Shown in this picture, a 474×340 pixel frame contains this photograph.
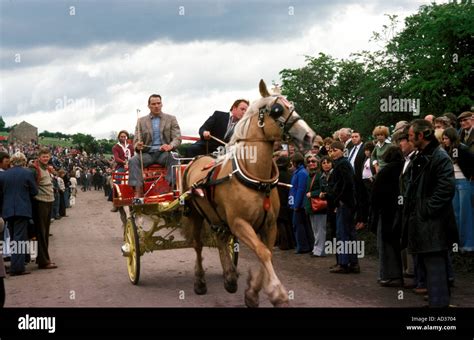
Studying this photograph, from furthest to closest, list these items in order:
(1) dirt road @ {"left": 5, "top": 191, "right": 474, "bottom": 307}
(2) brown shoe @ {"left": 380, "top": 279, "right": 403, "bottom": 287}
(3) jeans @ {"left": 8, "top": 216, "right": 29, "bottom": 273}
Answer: (3) jeans @ {"left": 8, "top": 216, "right": 29, "bottom": 273}
(2) brown shoe @ {"left": 380, "top": 279, "right": 403, "bottom": 287}
(1) dirt road @ {"left": 5, "top": 191, "right": 474, "bottom": 307}

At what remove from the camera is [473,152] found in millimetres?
10055

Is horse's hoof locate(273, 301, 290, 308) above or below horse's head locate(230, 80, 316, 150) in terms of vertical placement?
below

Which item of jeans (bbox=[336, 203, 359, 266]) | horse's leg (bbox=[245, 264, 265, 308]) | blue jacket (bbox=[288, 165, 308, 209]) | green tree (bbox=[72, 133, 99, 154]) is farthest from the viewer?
green tree (bbox=[72, 133, 99, 154])

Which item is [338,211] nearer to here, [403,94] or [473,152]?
[473,152]

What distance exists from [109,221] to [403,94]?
24.9m

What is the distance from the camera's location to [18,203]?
12008 millimetres

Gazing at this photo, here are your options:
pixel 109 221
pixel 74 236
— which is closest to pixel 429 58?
pixel 109 221

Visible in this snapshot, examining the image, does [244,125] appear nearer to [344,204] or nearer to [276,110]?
[276,110]

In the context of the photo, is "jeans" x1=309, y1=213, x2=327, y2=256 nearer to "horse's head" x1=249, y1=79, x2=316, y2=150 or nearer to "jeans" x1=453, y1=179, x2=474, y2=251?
"jeans" x1=453, y1=179, x2=474, y2=251

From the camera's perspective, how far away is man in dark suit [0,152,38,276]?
39.2 ft

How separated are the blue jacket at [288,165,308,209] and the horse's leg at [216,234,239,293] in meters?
5.40

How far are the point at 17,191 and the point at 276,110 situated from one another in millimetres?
6450

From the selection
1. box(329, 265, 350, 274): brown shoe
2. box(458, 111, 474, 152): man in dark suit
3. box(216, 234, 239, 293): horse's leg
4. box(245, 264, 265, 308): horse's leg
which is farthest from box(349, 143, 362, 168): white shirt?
box(245, 264, 265, 308): horse's leg

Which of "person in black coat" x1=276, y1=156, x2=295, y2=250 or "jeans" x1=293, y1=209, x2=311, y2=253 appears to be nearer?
"jeans" x1=293, y1=209, x2=311, y2=253
